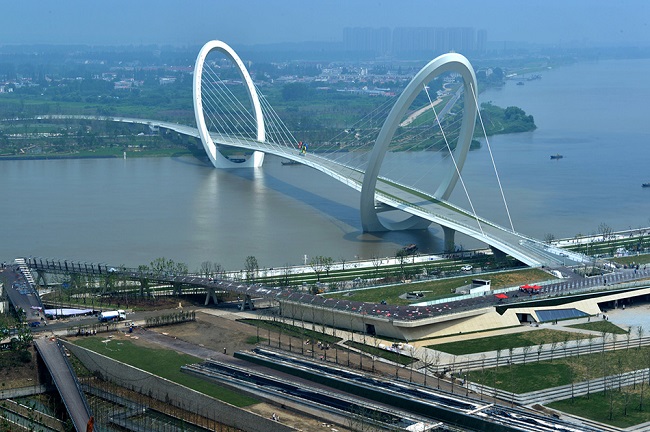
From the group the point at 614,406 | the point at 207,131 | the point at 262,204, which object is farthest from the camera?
the point at 207,131

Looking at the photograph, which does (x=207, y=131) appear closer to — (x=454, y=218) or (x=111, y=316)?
(x=454, y=218)

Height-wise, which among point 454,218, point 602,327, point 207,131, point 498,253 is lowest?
point 602,327

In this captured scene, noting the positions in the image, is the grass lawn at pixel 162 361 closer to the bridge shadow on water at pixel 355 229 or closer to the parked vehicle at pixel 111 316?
the parked vehicle at pixel 111 316

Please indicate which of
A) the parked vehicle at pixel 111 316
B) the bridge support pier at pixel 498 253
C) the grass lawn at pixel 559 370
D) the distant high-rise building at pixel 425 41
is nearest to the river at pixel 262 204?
the bridge support pier at pixel 498 253

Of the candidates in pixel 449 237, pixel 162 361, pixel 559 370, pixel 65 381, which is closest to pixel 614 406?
pixel 559 370

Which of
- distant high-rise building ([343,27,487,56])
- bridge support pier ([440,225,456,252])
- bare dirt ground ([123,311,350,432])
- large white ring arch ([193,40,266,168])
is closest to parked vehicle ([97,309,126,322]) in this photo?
bare dirt ground ([123,311,350,432])

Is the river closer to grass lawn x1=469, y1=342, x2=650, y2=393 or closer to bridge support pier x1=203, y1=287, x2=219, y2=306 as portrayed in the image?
bridge support pier x1=203, y1=287, x2=219, y2=306
